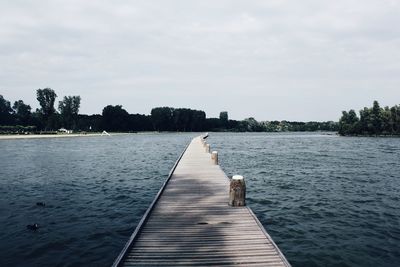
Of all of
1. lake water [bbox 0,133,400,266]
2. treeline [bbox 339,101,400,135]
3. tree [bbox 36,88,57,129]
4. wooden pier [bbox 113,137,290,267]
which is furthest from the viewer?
treeline [bbox 339,101,400,135]

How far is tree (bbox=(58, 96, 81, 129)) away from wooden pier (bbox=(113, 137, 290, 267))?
425 feet

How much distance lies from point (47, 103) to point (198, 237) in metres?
125

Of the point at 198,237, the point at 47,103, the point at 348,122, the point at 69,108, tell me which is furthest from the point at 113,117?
the point at 198,237

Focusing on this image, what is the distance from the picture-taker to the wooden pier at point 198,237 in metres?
8.31

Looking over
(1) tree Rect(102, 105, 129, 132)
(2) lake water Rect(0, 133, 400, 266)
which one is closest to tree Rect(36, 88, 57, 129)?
(1) tree Rect(102, 105, 129, 132)

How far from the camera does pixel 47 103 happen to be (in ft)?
399

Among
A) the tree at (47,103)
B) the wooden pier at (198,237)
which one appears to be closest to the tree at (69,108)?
the tree at (47,103)

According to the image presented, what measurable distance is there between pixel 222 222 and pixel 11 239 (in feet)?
25.5

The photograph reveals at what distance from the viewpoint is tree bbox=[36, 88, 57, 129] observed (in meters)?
120

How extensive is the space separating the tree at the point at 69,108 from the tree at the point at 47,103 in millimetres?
10376

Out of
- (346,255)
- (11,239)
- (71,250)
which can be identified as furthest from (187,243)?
(11,239)

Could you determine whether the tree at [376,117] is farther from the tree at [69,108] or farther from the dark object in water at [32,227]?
the dark object in water at [32,227]

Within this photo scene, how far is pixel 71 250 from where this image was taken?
37.6 ft

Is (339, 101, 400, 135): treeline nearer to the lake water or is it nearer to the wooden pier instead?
the lake water
